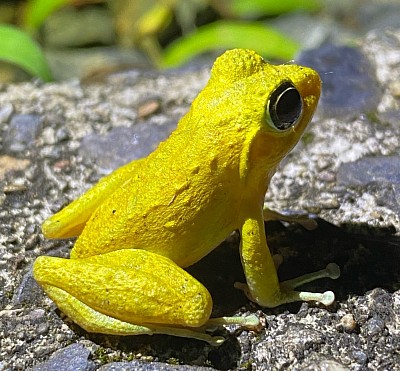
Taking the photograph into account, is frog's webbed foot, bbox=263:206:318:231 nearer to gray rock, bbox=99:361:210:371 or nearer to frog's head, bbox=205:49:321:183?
frog's head, bbox=205:49:321:183

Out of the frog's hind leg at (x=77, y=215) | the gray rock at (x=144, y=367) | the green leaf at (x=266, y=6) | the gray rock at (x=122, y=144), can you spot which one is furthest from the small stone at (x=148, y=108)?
the green leaf at (x=266, y=6)

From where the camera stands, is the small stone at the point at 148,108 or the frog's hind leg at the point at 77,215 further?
the small stone at the point at 148,108

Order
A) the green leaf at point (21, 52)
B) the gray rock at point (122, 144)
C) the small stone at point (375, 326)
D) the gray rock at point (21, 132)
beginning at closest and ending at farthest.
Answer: the small stone at point (375, 326) < the gray rock at point (122, 144) < the gray rock at point (21, 132) < the green leaf at point (21, 52)

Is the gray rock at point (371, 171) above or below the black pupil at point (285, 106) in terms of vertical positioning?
below

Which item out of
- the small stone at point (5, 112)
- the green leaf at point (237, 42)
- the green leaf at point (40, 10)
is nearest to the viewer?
the small stone at point (5, 112)

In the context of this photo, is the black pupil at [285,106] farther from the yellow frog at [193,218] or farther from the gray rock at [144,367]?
the gray rock at [144,367]

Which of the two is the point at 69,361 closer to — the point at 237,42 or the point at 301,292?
the point at 301,292

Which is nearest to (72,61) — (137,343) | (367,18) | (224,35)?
(224,35)
